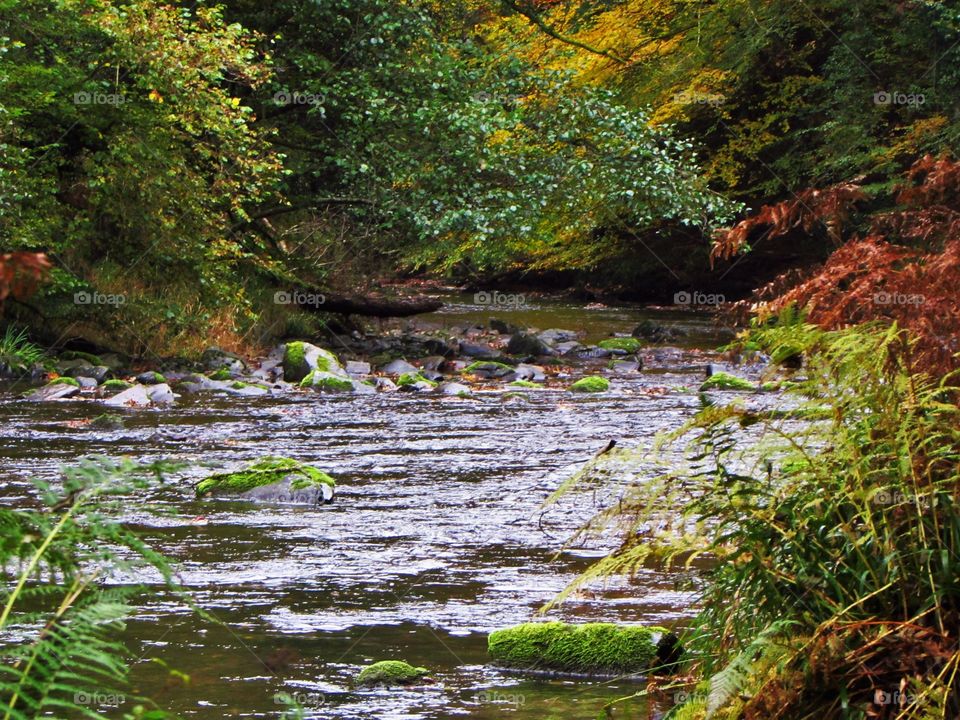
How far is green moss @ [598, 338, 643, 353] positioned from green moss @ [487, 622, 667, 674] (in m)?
14.2

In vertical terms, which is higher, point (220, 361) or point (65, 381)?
point (220, 361)

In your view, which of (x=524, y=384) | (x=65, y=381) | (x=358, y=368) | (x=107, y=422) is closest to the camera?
(x=107, y=422)

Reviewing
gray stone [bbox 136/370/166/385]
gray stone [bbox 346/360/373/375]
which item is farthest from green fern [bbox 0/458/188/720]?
gray stone [bbox 346/360/373/375]

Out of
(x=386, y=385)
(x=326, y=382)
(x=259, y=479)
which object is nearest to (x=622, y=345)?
(x=386, y=385)

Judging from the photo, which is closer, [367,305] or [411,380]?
[411,380]

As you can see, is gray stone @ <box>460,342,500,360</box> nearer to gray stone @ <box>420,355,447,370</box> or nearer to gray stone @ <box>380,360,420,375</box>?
gray stone @ <box>420,355,447,370</box>

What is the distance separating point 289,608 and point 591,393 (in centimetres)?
943

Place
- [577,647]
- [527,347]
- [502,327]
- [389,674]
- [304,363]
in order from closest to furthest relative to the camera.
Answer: [389,674], [577,647], [304,363], [527,347], [502,327]

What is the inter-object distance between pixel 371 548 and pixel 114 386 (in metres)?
8.05

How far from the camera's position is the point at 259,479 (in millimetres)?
9500

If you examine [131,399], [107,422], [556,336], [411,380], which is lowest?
[107,422]

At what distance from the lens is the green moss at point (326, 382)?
15.8 meters

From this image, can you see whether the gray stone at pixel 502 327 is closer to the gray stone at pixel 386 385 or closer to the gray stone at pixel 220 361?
the gray stone at pixel 386 385

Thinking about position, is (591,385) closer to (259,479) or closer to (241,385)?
(241,385)
